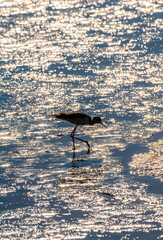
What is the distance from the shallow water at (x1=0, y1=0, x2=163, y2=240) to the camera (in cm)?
1071

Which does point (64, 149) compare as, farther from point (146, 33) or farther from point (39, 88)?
point (146, 33)

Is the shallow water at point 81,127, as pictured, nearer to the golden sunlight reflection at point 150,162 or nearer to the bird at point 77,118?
the golden sunlight reflection at point 150,162

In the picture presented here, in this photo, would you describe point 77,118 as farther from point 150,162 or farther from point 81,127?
point 150,162

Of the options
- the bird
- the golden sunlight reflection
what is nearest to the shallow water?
the golden sunlight reflection

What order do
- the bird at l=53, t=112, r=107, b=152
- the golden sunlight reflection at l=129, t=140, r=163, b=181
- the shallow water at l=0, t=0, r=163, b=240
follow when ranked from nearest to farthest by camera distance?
the shallow water at l=0, t=0, r=163, b=240 → the golden sunlight reflection at l=129, t=140, r=163, b=181 → the bird at l=53, t=112, r=107, b=152

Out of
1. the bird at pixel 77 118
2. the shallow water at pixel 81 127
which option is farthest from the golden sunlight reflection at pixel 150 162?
the bird at pixel 77 118

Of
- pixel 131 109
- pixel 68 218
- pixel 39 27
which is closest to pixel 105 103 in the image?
pixel 131 109

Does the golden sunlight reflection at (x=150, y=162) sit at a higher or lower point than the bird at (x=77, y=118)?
lower

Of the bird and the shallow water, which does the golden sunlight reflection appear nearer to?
the shallow water

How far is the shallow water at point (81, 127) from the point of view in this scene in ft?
35.1

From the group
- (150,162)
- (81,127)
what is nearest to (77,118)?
(81,127)

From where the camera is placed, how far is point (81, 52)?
874 inches

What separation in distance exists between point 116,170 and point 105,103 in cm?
458

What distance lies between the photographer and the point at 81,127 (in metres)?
15.9
